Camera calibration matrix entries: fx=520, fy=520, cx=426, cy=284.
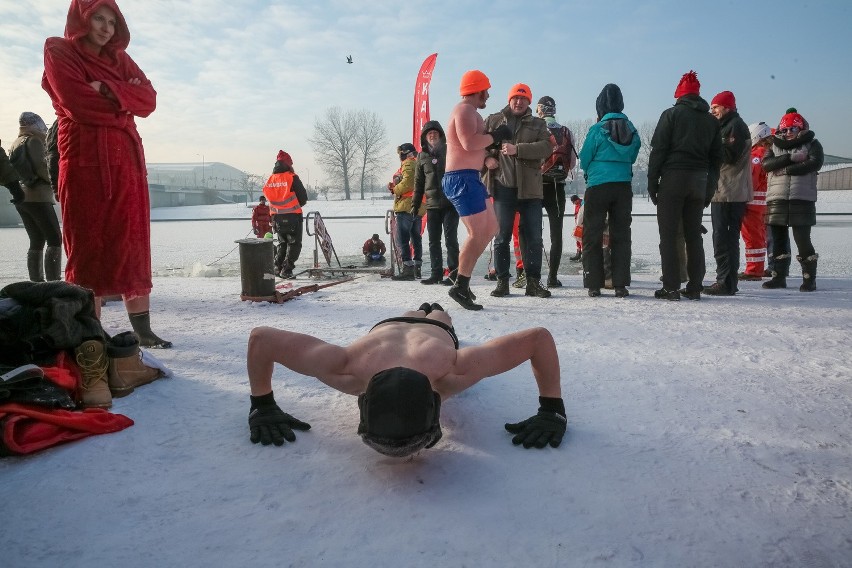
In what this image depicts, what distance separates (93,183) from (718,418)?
11.4 ft

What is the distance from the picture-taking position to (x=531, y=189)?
5168mm

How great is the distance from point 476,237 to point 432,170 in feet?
6.72

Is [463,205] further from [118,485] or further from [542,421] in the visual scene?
[118,485]

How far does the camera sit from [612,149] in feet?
16.3

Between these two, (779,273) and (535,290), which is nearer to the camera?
(535,290)

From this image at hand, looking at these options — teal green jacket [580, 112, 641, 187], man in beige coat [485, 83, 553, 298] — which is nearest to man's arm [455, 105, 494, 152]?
man in beige coat [485, 83, 553, 298]

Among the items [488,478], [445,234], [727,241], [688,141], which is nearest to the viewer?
[488,478]

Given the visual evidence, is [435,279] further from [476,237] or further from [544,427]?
[544,427]

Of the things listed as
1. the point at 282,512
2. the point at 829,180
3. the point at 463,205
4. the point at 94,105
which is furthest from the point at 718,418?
the point at 829,180

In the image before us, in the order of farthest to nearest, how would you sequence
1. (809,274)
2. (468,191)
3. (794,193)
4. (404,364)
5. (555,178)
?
(555,178)
(794,193)
(809,274)
(468,191)
(404,364)

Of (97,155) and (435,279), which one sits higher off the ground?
(97,155)

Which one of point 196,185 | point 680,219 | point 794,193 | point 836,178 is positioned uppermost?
point 196,185

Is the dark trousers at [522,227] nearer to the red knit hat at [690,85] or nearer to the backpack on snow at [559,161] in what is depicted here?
the backpack on snow at [559,161]

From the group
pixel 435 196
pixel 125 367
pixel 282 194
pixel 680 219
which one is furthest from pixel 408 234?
pixel 125 367
